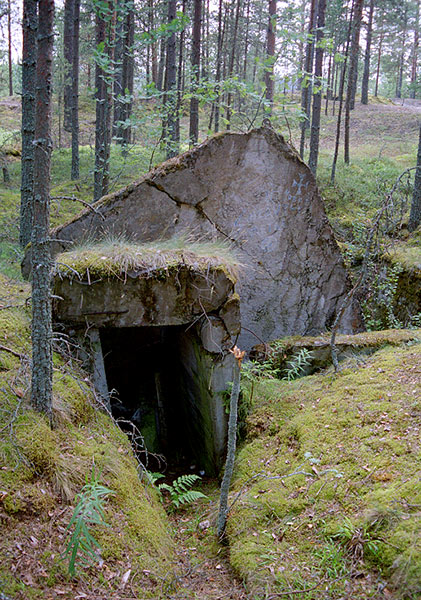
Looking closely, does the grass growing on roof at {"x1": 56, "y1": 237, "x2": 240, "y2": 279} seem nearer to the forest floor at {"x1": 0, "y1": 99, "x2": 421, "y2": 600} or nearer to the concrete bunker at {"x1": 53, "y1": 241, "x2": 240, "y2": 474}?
the concrete bunker at {"x1": 53, "y1": 241, "x2": 240, "y2": 474}

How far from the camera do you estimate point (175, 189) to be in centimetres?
616

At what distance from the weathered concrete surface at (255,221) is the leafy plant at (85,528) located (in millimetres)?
3842

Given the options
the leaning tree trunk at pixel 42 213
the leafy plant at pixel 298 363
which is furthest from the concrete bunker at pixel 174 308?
the leaning tree trunk at pixel 42 213

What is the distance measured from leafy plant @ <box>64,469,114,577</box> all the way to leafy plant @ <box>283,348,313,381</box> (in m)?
3.01

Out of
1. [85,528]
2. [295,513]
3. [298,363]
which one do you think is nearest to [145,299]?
[298,363]

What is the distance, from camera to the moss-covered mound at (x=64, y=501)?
91.2 inches

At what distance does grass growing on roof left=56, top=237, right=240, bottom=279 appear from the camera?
4.58m

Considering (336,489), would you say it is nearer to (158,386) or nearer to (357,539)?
(357,539)

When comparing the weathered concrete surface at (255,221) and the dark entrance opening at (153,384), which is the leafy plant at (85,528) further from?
the weathered concrete surface at (255,221)

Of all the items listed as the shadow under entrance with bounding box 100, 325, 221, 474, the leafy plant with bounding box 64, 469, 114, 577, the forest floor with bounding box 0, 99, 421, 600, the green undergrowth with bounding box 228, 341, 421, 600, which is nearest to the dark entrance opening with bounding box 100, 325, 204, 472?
the shadow under entrance with bounding box 100, 325, 221, 474

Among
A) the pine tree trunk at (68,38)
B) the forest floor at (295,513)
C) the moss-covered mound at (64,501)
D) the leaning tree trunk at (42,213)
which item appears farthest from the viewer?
the pine tree trunk at (68,38)

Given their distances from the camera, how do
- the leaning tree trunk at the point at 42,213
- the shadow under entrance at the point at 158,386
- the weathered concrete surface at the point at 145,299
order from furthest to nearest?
the shadow under entrance at the point at 158,386, the weathered concrete surface at the point at 145,299, the leaning tree trunk at the point at 42,213

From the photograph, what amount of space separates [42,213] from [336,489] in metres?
2.84

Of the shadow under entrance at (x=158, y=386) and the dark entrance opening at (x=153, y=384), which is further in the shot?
the dark entrance opening at (x=153, y=384)
